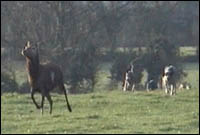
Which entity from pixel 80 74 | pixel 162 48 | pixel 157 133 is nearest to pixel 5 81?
pixel 80 74

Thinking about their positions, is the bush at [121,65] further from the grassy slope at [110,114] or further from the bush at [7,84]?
the bush at [7,84]

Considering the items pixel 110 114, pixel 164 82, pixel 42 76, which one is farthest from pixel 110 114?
pixel 42 76

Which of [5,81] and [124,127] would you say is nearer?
[124,127]

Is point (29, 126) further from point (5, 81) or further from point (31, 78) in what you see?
point (31, 78)

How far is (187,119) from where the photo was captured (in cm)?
2267

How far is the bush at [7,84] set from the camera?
1317 inches

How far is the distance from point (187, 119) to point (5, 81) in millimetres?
13361

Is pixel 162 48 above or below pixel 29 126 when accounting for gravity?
above

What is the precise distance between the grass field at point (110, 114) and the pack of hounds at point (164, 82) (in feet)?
2.07

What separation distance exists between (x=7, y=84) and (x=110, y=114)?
37.5 feet

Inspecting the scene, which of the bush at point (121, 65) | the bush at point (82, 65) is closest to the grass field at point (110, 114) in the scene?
the bush at point (121, 65)

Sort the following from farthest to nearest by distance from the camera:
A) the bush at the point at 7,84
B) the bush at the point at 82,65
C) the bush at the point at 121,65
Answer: the bush at the point at 7,84 → the bush at the point at 121,65 → the bush at the point at 82,65

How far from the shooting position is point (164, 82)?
820 cm

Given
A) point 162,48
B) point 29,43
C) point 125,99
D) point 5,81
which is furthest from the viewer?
point 5,81
